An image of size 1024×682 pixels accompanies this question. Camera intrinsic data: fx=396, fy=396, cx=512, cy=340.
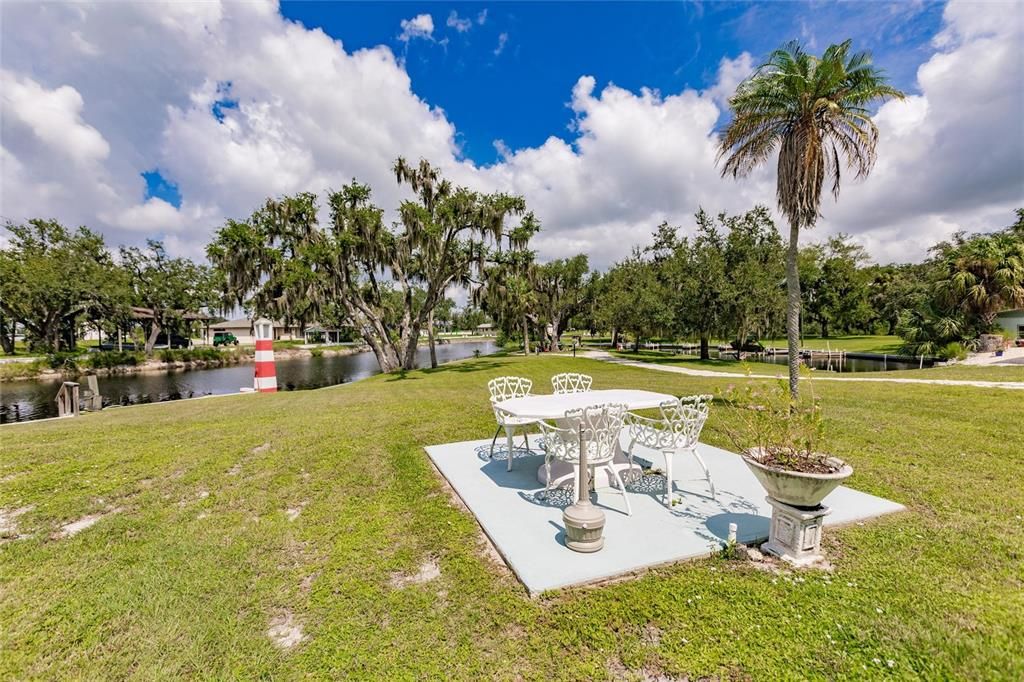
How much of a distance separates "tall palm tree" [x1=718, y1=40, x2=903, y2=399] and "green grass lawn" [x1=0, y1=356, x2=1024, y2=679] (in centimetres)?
458

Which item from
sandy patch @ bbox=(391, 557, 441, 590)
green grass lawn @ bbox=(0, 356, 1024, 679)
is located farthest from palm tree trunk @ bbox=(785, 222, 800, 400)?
sandy patch @ bbox=(391, 557, 441, 590)

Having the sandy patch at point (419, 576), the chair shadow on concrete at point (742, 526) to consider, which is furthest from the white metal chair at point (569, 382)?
the sandy patch at point (419, 576)

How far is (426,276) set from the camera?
782 inches

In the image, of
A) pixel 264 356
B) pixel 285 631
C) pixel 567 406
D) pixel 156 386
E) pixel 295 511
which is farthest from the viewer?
pixel 156 386

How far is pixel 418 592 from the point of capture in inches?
103

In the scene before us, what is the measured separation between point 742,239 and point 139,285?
44.0 m

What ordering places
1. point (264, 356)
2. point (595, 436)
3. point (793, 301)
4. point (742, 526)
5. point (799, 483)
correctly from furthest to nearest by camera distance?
point (264, 356) → point (793, 301) → point (595, 436) → point (742, 526) → point (799, 483)

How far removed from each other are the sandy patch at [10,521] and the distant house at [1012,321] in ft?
118

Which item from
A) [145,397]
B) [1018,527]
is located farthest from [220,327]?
[1018,527]

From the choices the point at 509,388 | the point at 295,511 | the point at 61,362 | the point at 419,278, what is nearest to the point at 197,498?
the point at 295,511

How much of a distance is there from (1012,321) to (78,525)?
37319 millimetres

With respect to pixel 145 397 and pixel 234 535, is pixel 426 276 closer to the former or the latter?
pixel 145 397

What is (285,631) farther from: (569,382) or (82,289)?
(82,289)

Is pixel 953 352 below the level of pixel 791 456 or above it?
below
